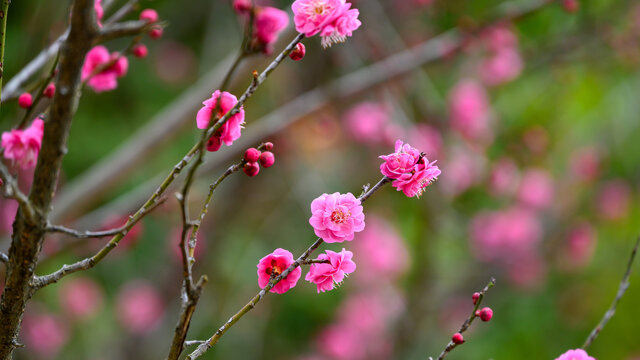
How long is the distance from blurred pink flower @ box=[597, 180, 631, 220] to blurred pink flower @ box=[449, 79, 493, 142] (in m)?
1.08

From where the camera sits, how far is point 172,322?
3.58 m

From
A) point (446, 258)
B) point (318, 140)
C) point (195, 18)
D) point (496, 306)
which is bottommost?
point (496, 306)

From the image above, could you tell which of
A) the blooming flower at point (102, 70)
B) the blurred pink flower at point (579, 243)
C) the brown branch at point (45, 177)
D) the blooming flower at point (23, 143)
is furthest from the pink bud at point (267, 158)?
the blurred pink flower at point (579, 243)

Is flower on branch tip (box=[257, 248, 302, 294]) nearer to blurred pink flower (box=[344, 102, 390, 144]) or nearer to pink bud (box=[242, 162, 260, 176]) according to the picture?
Result: pink bud (box=[242, 162, 260, 176])

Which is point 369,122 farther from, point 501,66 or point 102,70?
point 102,70

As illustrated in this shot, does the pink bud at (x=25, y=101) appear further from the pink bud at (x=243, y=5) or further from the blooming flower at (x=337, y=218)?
the blooming flower at (x=337, y=218)

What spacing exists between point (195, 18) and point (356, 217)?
4.51 m

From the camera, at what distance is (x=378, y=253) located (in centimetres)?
454

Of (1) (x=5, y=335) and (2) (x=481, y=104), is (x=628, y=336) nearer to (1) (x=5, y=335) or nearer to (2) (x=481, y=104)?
(2) (x=481, y=104)

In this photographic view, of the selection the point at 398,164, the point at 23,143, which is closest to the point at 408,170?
the point at 398,164

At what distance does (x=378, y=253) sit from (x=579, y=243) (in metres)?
1.41

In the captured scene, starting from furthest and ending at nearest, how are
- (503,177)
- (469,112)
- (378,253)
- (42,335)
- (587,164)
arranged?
(378,253), (42,335), (587,164), (469,112), (503,177)

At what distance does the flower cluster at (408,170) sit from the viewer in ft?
3.20

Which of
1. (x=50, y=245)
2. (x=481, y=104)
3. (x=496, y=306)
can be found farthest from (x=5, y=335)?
(x=496, y=306)
